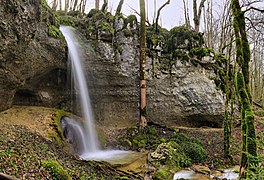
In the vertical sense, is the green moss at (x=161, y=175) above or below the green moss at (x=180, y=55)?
below

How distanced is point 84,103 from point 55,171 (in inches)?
283

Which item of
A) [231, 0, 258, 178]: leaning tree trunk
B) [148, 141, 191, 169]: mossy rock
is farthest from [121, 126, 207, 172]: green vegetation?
[231, 0, 258, 178]: leaning tree trunk

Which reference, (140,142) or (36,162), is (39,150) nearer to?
A: (36,162)

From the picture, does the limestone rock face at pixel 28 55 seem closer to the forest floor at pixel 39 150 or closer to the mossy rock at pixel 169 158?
the forest floor at pixel 39 150

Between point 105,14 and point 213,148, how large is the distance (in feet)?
31.2

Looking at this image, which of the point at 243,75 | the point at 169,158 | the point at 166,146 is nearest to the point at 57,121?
the point at 166,146

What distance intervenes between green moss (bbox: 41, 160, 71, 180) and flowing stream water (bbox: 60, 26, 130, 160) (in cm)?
382

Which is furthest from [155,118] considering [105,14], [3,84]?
[3,84]

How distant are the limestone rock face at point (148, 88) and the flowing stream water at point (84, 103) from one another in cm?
56

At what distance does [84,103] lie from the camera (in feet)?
39.8

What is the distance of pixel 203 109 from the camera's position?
537 inches

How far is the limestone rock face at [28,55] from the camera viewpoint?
7273mm

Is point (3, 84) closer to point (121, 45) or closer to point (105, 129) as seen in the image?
point (105, 129)

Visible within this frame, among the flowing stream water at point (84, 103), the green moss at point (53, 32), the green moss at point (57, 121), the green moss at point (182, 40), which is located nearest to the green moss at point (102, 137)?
the flowing stream water at point (84, 103)
